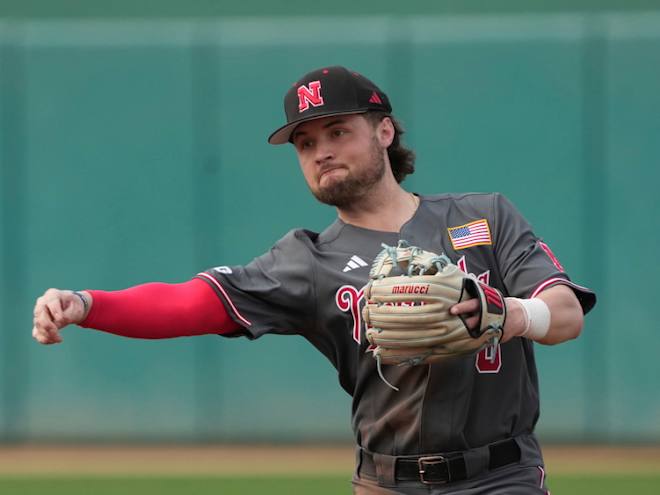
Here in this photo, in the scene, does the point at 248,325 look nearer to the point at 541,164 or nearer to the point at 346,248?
the point at 346,248

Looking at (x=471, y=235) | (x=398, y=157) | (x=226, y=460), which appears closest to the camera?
(x=471, y=235)

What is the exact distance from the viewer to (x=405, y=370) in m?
3.42

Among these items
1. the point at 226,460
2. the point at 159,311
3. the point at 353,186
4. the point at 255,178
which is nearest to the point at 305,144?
the point at 353,186

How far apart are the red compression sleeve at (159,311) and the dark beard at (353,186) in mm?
471

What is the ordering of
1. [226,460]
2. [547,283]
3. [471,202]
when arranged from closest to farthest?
1. [547,283]
2. [471,202]
3. [226,460]

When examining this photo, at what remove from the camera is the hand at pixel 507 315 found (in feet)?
9.71

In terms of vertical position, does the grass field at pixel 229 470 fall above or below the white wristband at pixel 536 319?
below

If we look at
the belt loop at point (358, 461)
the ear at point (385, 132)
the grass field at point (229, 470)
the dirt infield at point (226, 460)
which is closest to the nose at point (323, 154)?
the ear at point (385, 132)

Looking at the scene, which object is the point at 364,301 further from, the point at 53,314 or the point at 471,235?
the point at 53,314

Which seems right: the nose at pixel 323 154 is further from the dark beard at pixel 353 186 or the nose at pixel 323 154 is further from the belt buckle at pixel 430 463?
the belt buckle at pixel 430 463

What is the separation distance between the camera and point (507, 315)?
3053 mm

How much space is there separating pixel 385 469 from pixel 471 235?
0.74 metres

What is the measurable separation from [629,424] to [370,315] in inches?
203

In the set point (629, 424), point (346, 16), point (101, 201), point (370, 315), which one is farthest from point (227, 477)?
point (370, 315)
